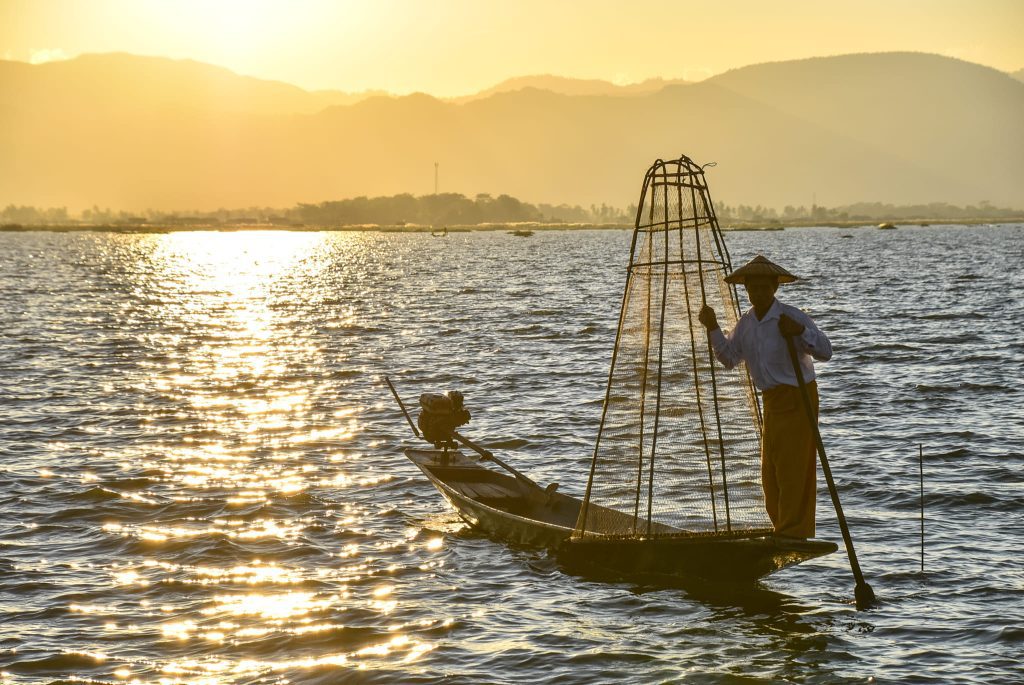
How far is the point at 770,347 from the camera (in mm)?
12781

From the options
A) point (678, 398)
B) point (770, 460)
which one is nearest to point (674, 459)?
point (678, 398)

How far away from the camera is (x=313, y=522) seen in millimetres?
18703

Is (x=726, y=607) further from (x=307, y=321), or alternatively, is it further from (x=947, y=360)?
(x=307, y=321)

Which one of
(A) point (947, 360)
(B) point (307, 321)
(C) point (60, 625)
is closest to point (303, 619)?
(C) point (60, 625)

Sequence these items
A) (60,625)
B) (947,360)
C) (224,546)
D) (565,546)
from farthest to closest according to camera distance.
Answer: (947,360) → (224,546) → (565,546) → (60,625)

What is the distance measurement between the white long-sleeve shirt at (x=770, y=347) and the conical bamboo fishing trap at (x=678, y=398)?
1.28 m

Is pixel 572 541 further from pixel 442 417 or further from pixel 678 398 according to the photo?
pixel 442 417

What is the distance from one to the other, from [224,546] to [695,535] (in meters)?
7.08

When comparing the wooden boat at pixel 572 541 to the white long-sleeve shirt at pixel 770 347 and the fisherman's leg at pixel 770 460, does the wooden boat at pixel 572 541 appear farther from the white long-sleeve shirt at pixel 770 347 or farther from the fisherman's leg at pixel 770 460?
the white long-sleeve shirt at pixel 770 347

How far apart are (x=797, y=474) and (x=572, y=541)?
3.58 metres

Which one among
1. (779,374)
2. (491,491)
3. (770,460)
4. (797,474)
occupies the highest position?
(779,374)

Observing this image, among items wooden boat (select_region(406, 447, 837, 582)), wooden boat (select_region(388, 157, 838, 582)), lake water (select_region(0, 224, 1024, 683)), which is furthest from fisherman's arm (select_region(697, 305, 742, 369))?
lake water (select_region(0, 224, 1024, 683))

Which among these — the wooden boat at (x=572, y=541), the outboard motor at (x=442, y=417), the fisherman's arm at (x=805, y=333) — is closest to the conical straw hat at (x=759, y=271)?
the fisherman's arm at (x=805, y=333)

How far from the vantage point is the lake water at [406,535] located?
42.2 ft
